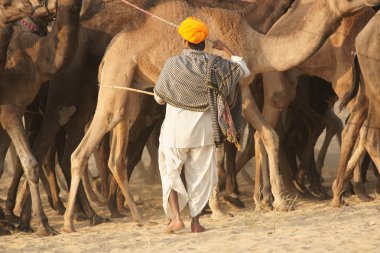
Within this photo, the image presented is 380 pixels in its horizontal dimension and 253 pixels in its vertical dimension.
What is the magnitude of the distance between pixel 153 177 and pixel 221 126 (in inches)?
259

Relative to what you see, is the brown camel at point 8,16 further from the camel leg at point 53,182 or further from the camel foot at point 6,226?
the camel leg at point 53,182

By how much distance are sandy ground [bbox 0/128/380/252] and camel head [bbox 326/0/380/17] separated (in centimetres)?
193

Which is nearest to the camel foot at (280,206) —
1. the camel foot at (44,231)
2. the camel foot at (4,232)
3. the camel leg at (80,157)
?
the camel leg at (80,157)

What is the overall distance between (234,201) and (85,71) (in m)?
2.22

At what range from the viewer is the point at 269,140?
12375mm

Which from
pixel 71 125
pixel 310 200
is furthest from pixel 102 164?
pixel 310 200

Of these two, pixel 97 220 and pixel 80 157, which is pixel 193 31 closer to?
pixel 80 157

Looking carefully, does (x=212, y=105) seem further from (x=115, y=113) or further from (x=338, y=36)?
(x=338, y=36)

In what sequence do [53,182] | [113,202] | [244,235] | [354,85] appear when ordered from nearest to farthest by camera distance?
[244,235]
[354,85]
[113,202]
[53,182]

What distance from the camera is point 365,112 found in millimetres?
12961

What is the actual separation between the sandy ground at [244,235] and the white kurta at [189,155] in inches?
14.2

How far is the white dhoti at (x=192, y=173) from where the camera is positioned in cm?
1048

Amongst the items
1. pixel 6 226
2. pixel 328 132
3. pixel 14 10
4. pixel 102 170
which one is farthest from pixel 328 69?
pixel 6 226

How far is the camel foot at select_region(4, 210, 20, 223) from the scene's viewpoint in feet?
41.8
